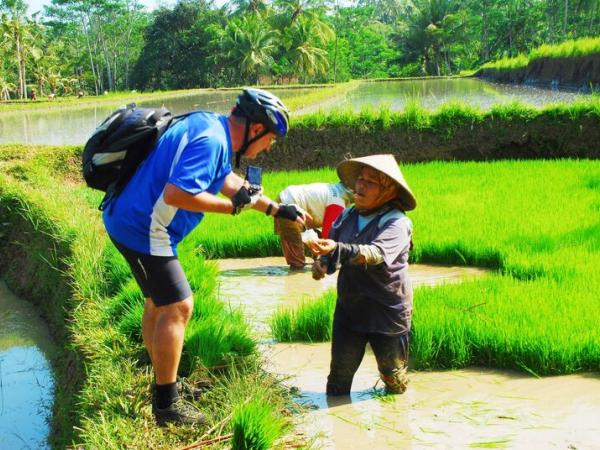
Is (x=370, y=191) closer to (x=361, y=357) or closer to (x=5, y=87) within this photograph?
(x=361, y=357)

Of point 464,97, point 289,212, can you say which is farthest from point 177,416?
point 464,97

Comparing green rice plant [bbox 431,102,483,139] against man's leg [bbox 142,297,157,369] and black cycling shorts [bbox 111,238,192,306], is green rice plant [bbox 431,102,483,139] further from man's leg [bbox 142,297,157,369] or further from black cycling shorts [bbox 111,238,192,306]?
black cycling shorts [bbox 111,238,192,306]

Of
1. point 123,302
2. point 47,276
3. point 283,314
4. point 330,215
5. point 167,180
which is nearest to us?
point 167,180

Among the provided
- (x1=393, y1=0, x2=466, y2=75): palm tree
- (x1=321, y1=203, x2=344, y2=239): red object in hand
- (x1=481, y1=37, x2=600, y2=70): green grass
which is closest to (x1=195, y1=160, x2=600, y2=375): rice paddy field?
(x1=321, y1=203, x2=344, y2=239): red object in hand

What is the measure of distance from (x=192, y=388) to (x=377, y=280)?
0.85 meters

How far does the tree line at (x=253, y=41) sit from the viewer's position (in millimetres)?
38781

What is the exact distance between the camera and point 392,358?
290cm

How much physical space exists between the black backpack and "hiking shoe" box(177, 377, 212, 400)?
0.86m

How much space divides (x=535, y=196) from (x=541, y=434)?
4.45 meters

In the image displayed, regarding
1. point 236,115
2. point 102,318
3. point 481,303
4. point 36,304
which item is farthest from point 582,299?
point 36,304

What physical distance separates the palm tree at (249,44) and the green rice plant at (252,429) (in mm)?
36081

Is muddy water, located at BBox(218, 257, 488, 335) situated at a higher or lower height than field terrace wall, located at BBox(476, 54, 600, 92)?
lower

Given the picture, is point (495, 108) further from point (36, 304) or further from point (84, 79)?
point (84, 79)

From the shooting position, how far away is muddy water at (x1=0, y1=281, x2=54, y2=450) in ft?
12.2
